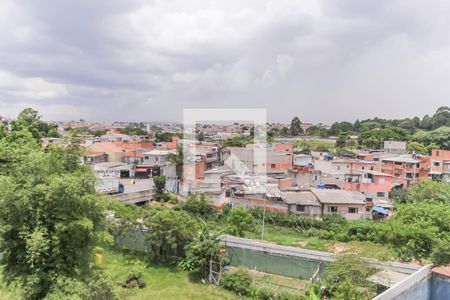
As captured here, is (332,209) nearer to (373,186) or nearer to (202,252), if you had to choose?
(373,186)

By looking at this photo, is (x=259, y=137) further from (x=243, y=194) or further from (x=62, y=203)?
(x=62, y=203)

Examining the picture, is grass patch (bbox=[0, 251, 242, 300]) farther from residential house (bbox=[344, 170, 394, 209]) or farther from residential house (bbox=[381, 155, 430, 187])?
residential house (bbox=[381, 155, 430, 187])

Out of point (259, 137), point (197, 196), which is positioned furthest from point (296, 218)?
point (259, 137)

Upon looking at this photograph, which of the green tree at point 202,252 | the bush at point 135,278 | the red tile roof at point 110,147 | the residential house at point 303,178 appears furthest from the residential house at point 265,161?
the bush at point 135,278

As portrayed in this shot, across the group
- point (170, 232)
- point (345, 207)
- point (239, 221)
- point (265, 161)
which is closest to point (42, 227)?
point (170, 232)

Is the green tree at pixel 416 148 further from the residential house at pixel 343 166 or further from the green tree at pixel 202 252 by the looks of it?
the green tree at pixel 202 252

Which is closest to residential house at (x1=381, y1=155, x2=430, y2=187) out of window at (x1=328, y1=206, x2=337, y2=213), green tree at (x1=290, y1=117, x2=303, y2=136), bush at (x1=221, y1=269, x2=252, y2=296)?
window at (x1=328, y1=206, x2=337, y2=213)
